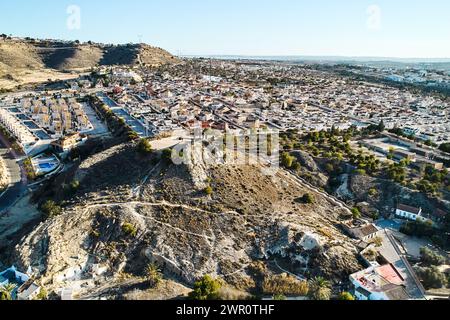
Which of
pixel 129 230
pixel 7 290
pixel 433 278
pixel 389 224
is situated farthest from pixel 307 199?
pixel 7 290

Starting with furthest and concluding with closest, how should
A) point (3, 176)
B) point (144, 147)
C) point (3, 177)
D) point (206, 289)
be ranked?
1. point (3, 176)
2. point (3, 177)
3. point (144, 147)
4. point (206, 289)

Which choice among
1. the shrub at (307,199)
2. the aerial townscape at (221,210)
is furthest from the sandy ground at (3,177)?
the shrub at (307,199)

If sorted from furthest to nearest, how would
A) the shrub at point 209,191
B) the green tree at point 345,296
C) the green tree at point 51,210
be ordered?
1. the shrub at point 209,191
2. the green tree at point 51,210
3. the green tree at point 345,296

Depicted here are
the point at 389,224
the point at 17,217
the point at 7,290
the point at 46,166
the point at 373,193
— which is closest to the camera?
the point at 7,290

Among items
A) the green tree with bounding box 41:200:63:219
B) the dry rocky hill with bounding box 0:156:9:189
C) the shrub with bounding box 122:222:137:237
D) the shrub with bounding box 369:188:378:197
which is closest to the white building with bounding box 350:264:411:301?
the shrub with bounding box 369:188:378:197

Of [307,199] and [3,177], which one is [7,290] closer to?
[307,199]

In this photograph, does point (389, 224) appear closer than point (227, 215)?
No

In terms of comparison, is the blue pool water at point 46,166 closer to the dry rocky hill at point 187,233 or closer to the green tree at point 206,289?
the dry rocky hill at point 187,233
